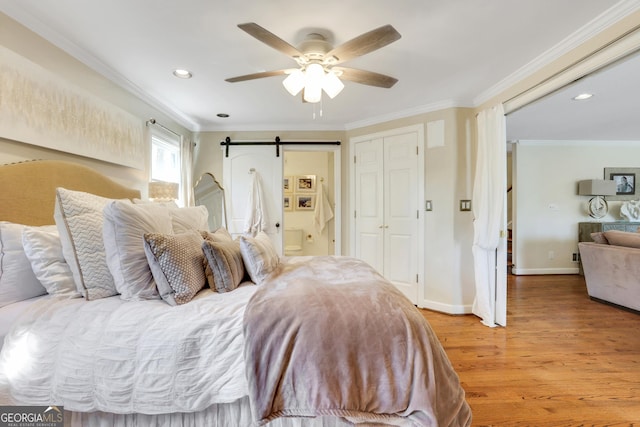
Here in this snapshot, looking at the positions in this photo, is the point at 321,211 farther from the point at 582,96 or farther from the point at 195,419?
the point at 195,419

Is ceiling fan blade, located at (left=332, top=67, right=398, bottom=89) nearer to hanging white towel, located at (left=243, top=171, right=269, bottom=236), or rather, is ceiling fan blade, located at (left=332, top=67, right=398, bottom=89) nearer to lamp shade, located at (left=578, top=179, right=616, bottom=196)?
hanging white towel, located at (left=243, top=171, right=269, bottom=236)

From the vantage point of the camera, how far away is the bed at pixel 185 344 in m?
1.03

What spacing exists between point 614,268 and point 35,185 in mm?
5356

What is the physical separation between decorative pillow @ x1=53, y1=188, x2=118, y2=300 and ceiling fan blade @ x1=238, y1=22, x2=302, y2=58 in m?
1.24

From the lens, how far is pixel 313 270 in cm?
177

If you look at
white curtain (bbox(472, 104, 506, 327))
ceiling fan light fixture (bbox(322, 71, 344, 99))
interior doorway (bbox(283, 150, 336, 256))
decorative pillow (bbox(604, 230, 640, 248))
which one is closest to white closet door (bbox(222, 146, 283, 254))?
interior doorway (bbox(283, 150, 336, 256))

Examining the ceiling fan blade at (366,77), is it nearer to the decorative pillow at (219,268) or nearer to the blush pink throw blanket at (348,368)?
the decorative pillow at (219,268)

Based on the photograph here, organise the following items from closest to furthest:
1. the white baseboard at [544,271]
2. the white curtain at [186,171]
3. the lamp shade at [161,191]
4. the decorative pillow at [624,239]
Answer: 1. the lamp shade at [161,191]
2. the decorative pillow at [624,239]
3. the white curtain at [186,171]
4. the white baseboard at [544,271]

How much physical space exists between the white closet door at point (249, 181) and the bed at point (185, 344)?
2.51 m

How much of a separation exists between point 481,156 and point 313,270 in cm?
219

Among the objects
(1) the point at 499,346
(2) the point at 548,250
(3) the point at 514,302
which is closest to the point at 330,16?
(1) the point at 499,346

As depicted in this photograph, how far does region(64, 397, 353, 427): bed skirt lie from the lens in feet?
3.65

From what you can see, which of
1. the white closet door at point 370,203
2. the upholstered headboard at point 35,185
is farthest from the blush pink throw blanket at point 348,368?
the white closet door at point 370,203

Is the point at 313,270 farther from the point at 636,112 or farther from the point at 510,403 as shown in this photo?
the point at 636,112
